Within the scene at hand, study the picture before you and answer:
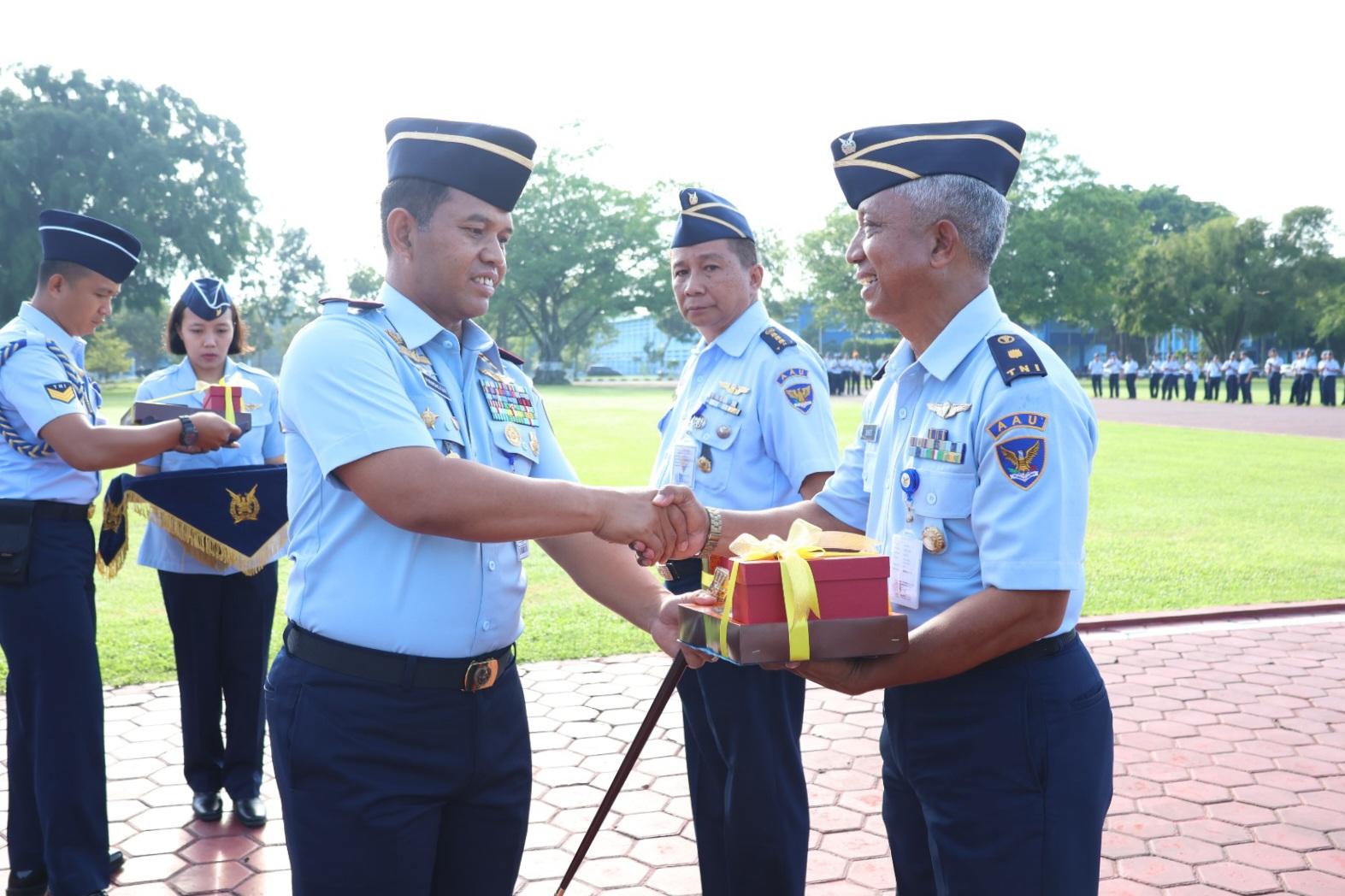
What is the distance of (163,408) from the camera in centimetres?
419

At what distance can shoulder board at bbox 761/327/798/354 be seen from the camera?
3.71 m

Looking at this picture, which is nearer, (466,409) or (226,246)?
(466,409)

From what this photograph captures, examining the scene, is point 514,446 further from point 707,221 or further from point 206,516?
point 206,516

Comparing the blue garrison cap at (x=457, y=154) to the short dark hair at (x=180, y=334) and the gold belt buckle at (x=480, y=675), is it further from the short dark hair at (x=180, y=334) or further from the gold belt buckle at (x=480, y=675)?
the short dark hair at (x=180, y=334)

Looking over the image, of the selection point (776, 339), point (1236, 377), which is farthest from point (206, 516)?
point (1236, 377)

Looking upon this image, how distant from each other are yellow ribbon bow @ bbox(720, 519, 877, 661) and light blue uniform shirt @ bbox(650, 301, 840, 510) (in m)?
1.38

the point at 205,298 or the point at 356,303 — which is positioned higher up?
the point at 205,298

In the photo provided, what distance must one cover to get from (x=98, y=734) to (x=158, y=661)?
3.07 meters

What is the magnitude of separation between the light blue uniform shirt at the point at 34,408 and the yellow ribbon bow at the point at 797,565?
8.70ft

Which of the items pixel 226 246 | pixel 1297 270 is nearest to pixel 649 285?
pixel 226 246

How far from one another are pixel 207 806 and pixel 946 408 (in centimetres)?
368

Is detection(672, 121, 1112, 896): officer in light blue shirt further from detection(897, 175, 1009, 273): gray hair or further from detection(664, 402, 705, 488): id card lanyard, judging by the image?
detection(664, 402, 705, 488): id card lanyard

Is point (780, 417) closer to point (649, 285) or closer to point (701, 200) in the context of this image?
point (701, 200)

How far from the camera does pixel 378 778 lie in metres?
2.05
